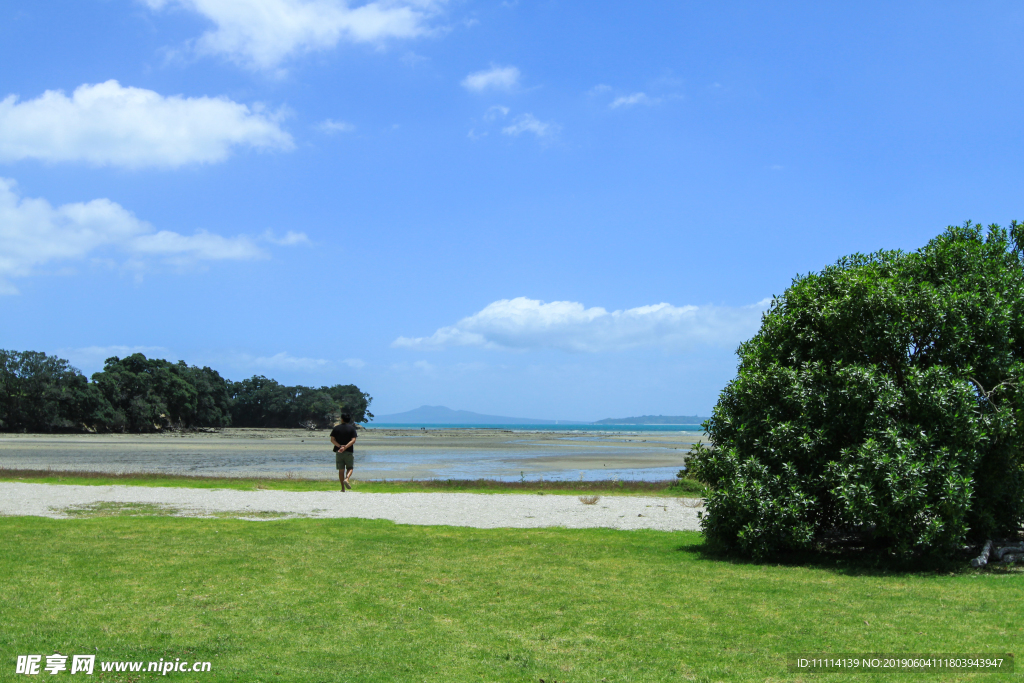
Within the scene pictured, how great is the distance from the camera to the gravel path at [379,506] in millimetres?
17219

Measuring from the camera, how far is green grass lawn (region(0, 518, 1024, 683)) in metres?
6.56

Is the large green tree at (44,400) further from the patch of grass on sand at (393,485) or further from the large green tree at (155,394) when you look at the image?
the patch of grass on sand at (393,485)

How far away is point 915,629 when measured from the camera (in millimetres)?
7684

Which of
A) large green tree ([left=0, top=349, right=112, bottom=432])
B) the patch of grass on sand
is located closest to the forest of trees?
large green tree ([left=0, top=349, right=112, bottom=432])

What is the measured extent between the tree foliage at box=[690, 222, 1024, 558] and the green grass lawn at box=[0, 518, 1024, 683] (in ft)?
2.97

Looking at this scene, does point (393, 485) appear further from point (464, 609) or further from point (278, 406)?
point (278, 406)

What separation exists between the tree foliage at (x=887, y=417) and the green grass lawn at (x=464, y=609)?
2.97 ft

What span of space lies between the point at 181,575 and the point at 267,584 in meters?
1.43

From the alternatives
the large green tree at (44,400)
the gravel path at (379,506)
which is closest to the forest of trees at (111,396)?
the large green tree at (44,400)

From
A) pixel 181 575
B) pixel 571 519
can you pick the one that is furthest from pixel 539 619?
pixel 571 519

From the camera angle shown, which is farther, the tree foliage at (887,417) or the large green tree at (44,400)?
the large green tree at (44,400)

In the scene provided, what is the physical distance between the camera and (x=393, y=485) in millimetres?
→ 26891

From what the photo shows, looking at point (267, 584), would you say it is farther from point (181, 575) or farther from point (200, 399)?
point (200, 399)

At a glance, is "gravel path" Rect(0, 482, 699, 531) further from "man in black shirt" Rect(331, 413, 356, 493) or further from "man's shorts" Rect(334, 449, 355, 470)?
"man's shorts" Rect(334, 449, 355, 470)
